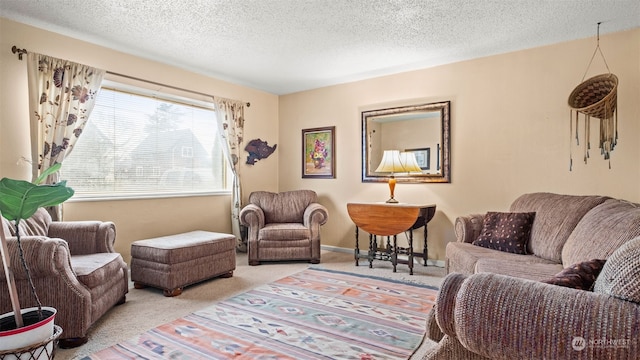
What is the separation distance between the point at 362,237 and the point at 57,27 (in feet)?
12.1

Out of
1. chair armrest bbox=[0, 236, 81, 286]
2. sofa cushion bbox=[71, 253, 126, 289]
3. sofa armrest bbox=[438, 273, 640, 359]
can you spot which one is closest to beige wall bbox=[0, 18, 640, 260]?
sofa cushion bbox=[71, 253, 126, 289]

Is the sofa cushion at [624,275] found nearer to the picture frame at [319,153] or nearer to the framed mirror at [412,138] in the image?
the framed mirror at [412,138]

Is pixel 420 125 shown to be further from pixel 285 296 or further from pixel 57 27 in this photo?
pixel 57 27

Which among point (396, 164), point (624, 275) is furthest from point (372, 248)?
point (624, 275)

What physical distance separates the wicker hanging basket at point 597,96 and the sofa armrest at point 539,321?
2435 mm

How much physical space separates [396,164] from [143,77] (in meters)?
2.83

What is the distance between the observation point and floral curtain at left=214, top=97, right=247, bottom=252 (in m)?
4.27

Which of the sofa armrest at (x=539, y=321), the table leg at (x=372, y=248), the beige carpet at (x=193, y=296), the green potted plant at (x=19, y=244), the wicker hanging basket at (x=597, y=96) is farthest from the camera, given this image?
the table leg at (x=372, y=248)

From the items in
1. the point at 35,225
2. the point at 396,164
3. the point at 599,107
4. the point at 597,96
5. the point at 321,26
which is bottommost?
the point at 35,225

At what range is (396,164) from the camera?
3779mm

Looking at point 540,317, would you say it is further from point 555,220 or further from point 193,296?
point 193,296

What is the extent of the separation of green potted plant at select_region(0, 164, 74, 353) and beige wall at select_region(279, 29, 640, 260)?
10.8 ft

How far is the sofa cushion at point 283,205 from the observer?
4.20 meters

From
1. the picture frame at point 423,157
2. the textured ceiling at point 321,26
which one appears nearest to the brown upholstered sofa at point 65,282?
the textured ceiling at point 321,26
